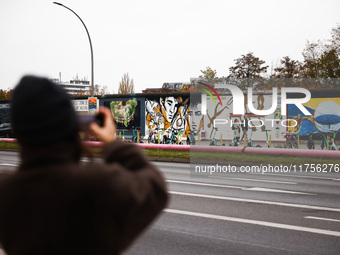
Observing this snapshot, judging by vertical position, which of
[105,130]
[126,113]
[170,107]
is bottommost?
[105,130]

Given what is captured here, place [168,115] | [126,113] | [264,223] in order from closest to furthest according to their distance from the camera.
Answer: [264,223], [168,115], [126,113]

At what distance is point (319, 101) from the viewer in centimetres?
2698

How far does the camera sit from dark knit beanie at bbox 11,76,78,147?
1677mm

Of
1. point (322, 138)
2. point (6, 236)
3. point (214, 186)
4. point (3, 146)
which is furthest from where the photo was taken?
point (3, 146)

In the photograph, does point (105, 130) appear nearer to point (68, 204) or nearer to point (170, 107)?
point (68, 204)

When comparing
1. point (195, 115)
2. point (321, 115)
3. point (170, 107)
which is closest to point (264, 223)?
point (321, 115)

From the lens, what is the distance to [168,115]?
35.0m

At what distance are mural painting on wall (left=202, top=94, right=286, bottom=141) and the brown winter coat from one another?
24.4 meters

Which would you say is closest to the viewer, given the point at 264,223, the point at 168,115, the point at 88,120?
the point at 88,120

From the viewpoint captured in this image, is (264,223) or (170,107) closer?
(264,223)

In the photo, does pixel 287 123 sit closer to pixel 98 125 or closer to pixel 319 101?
pixel 319 101

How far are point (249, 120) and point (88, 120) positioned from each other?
2490 cm

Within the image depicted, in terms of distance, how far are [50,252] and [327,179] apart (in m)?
14.1

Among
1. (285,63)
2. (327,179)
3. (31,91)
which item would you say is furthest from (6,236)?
(285,63)
